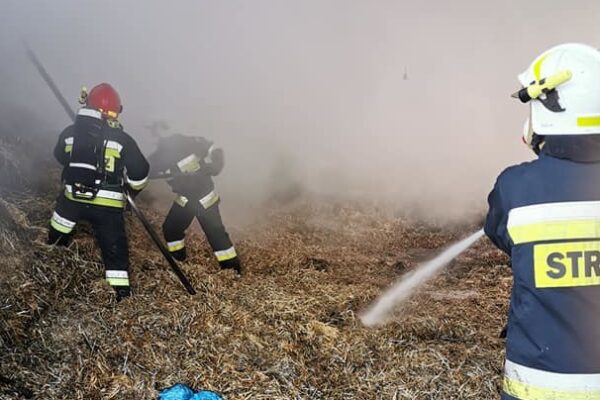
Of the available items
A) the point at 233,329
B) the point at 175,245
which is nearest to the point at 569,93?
the point at 233,329

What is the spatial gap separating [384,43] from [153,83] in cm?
390

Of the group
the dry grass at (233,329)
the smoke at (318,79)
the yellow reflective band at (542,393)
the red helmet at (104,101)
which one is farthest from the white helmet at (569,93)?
the smoke at (318,79)

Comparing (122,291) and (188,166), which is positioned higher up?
(188,166)

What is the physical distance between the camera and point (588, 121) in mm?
2168

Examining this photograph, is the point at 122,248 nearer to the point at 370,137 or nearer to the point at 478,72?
the point at 370,137

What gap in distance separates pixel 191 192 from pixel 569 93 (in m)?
4.30

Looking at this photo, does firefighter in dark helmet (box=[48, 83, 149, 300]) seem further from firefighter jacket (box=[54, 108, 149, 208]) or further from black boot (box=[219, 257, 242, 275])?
black boot (box=[219, 257, 242, 275])

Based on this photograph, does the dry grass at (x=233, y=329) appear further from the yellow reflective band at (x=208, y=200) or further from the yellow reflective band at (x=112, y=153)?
the yellow reflective band at (x=112, y=153)


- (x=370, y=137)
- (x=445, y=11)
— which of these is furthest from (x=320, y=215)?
(x=445, y=11)

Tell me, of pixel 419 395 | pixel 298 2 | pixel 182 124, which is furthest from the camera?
pixel 298 2

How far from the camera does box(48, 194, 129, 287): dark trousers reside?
5.12 metres

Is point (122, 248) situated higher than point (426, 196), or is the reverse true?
point (122, 248)

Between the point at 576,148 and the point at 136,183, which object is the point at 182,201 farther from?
the point at 576,148

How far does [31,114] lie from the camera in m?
8.54
